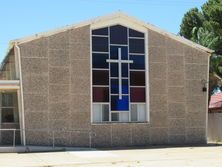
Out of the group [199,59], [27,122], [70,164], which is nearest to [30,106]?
[27,122]

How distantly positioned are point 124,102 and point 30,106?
17.0 ft

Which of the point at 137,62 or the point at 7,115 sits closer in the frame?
the point at 7,115

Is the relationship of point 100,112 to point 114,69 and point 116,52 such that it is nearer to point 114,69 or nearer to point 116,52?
point 114,69

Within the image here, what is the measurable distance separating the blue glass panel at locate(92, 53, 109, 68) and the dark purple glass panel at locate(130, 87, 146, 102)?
2.00m

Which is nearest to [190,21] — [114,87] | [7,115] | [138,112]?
[138,112]

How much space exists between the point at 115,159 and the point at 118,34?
957 cm

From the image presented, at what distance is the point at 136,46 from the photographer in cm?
2816

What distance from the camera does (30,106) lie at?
25.4 metres

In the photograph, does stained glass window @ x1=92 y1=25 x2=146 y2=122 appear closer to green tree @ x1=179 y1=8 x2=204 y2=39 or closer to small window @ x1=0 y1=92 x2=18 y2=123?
small window @ x1=0 y1=92 x2=18 y2=123

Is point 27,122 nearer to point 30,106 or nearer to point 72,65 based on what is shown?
point 30,106

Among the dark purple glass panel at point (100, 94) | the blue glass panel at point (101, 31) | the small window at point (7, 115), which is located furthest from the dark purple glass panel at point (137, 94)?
the small window at point (7, 115)

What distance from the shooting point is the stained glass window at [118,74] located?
89.1ft

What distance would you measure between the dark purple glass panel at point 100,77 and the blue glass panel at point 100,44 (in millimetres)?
1160

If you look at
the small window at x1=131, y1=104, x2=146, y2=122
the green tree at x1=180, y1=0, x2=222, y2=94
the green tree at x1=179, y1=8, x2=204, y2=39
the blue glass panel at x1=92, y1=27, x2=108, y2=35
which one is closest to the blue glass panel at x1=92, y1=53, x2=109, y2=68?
the blue glass panel at x1=92, y1=27, x2=108, y2=35
